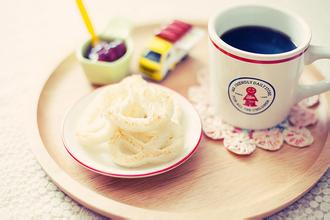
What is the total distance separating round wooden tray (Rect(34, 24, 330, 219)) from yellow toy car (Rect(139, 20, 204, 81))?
0.19 m

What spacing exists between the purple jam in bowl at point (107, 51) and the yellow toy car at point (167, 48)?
48 millimetres

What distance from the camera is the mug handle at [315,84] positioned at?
688 mm

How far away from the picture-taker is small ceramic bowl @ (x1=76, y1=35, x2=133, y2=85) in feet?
2.67

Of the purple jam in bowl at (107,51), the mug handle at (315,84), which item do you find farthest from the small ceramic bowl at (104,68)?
the mug handle at (315,84)

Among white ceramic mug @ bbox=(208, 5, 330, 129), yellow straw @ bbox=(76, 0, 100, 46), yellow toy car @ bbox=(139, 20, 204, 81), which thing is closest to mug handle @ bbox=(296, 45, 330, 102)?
white ceramic mug @ bbox=(208, 5, 330, 129)

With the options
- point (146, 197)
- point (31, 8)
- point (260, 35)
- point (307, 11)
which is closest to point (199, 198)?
point (146, 197)

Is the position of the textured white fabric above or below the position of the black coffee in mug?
below

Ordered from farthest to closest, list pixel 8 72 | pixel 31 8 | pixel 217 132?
1. pixel 31 8
2. pixel 8 72
3. pixel 217 132

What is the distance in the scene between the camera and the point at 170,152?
2.15 feet

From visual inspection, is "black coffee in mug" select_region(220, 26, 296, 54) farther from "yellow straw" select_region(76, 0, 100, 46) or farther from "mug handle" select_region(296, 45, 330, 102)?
"yellow straw" select_region(76, 0, 100, 46)

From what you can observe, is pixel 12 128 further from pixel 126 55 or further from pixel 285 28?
pixel 285 28

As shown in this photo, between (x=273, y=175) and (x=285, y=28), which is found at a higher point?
(x=285, y=28)

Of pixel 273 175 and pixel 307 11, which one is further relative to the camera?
pixel 307 11

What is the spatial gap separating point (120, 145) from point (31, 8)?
632 mm
